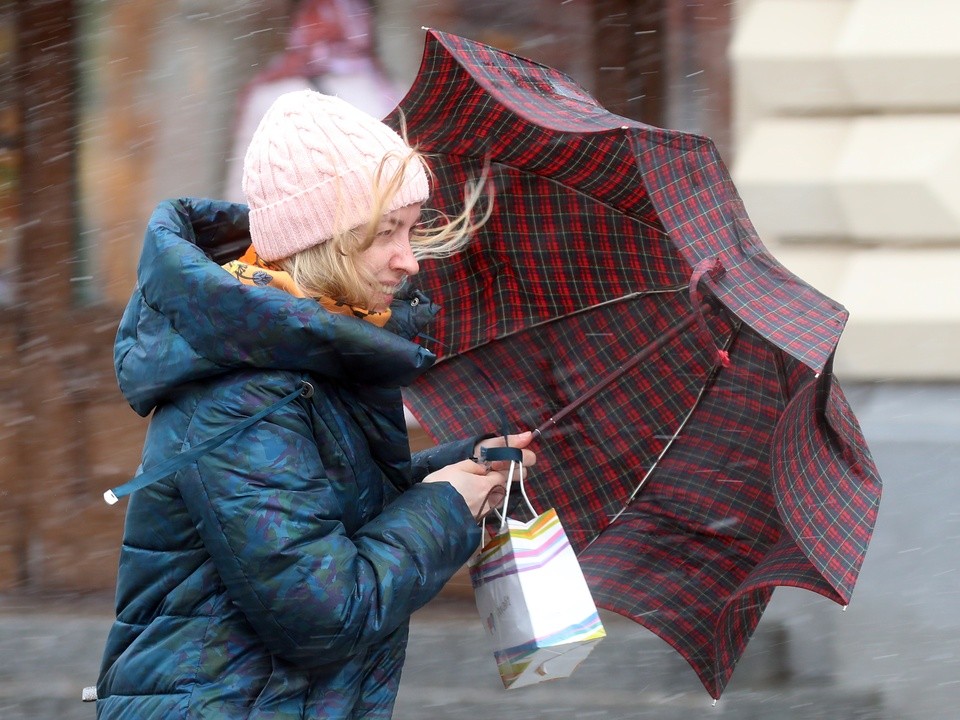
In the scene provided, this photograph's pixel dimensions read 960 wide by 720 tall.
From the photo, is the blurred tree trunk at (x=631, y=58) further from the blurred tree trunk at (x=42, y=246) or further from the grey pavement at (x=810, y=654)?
the blurred tree trunk at (x=42, y=246)

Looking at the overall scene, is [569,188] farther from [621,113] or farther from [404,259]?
[621,113]

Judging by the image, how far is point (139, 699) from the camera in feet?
5.66

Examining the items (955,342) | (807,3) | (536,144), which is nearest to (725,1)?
(807,3)

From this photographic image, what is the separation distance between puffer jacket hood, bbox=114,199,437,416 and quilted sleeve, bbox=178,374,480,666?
60mm

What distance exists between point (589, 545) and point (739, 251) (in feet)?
2.60

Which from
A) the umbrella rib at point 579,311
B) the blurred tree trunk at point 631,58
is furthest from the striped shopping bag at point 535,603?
the blurred tree trunk at point 631,58

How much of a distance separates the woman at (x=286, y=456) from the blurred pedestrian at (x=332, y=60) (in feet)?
8.68

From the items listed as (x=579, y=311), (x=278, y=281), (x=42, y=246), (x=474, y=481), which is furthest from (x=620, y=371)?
(x=42, y=246)

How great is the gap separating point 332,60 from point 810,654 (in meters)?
2.74

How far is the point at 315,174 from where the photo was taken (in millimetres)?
1757

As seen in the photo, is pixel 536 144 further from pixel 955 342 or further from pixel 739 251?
pixel 955 342

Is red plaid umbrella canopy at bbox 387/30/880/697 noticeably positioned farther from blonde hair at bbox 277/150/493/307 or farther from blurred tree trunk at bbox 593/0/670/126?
blurred tree trunk at bbox 593/0/670/126

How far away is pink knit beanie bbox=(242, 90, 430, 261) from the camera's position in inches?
69.0

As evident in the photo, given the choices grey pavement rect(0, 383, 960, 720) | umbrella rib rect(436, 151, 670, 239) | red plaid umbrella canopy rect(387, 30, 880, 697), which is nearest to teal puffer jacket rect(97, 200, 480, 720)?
red plaid umbrella canopy rect(387, 30, 880, 697)
